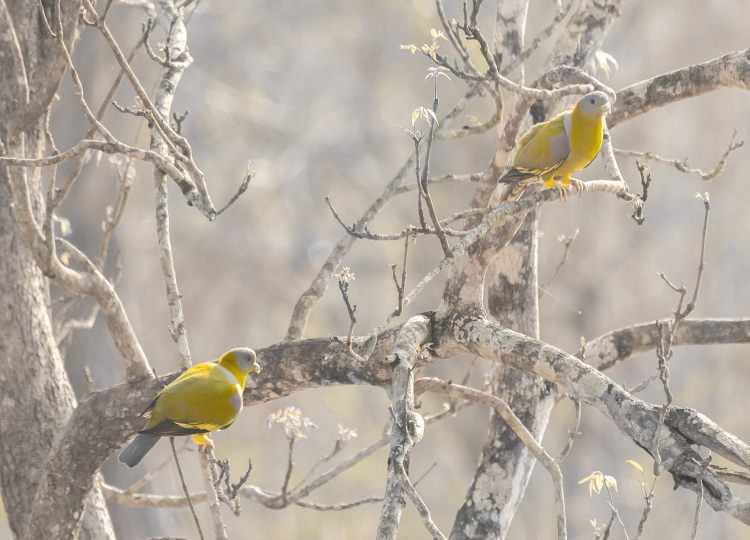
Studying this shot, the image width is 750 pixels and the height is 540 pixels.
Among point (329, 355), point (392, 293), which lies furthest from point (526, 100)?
point (392, 293)

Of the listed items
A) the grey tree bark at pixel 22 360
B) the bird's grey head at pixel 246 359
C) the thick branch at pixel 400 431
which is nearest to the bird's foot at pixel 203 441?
the bird's grey head at pixel 246 359

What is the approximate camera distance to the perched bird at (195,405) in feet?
12.9

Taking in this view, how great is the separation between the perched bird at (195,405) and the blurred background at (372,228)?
6448 mm

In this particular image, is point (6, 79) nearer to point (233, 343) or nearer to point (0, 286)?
point (0, 286)

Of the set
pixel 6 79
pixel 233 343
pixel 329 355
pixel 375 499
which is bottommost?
pixel 375 499

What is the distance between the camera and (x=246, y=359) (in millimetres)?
4090

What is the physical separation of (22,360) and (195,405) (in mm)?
1158

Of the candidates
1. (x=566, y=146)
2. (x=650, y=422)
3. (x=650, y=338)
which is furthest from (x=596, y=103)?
(x=650, y=422)

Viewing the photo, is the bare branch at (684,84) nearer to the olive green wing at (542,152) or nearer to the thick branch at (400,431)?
the olive green wing at (542,152)

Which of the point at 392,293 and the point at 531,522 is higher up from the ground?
the point at 392,293

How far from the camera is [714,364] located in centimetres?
1573

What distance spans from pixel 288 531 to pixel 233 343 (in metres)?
3.64

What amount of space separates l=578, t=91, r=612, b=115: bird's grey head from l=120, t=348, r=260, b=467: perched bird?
Answer: 166 centimetres

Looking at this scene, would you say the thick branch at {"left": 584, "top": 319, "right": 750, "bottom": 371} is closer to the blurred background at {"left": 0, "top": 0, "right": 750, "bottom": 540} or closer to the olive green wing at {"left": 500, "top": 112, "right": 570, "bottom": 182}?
the olive green wing at {"left": 500, "top": 112, "right": 570, "bottom": 182}
